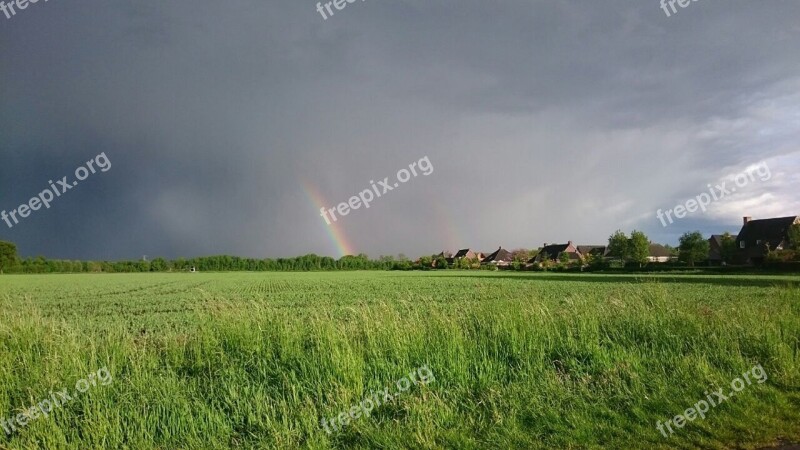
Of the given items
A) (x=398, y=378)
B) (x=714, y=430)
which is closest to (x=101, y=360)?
(x=398, y=378)

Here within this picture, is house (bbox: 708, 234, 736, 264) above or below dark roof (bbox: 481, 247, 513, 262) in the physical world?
below

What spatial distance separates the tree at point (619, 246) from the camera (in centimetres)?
10775

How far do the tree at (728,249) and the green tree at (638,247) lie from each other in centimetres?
1616

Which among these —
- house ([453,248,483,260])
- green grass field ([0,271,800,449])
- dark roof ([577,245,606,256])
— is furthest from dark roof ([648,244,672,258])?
green grass field ([0,271,800,449])

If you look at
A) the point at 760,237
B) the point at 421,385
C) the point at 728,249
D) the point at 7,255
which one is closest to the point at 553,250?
the point at 728,249

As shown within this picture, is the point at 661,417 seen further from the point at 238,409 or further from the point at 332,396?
the point at 238,409

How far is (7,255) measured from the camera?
136250mm

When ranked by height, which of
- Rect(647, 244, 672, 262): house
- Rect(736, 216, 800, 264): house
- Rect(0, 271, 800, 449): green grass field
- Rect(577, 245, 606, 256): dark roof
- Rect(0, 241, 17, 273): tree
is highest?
Rect(0, 241, 17, 273): tree

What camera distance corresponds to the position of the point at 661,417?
5.45 metres

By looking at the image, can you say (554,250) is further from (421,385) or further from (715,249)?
(421,385)

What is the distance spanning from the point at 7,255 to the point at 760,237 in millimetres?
192532

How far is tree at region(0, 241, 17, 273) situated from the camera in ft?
435

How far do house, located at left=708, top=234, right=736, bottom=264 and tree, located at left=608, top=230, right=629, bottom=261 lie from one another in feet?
54.9

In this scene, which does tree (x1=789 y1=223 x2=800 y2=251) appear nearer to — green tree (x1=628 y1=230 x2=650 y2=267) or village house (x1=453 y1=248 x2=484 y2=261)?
green tree (x1=628 y1=230 x2=650 y2=267)
